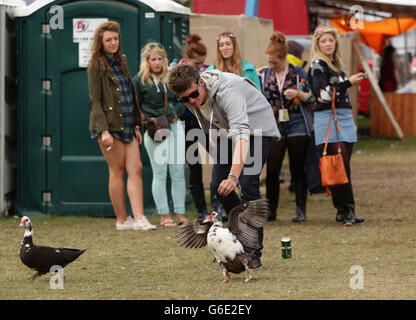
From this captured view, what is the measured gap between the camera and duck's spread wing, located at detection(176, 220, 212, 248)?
648cm

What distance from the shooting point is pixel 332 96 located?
9.08 metres

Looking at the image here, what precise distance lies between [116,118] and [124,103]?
0.19 metres

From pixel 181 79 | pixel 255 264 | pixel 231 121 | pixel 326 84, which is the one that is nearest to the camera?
pixel 181 79

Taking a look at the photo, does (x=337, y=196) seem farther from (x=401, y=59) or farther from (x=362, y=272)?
(x=401, y=59)

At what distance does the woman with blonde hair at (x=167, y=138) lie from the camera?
364 inches

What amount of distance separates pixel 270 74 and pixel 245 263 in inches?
138

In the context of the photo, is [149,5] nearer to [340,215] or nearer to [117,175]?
[117,175]

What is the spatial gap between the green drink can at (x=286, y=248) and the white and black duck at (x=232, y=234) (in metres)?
0.78

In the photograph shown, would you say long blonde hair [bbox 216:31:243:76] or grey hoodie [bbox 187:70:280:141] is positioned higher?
long blonde hair [bbox 216:31:243:76]

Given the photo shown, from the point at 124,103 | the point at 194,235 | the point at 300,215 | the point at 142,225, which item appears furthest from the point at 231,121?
the point at 300,215

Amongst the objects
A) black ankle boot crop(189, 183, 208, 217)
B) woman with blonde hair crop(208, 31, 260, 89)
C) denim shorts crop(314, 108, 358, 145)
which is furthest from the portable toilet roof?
denim shorts crop(314, 108, 358, 145)

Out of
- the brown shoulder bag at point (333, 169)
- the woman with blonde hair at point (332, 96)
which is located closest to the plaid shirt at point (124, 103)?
the woman with blonde hair at point (332, 96)

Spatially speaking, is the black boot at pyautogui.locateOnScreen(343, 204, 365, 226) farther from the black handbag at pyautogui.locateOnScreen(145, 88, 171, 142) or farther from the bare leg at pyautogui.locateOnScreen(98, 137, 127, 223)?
the bare leg at pyautogui.locateOnScreen(98, 137, 127, 223)
